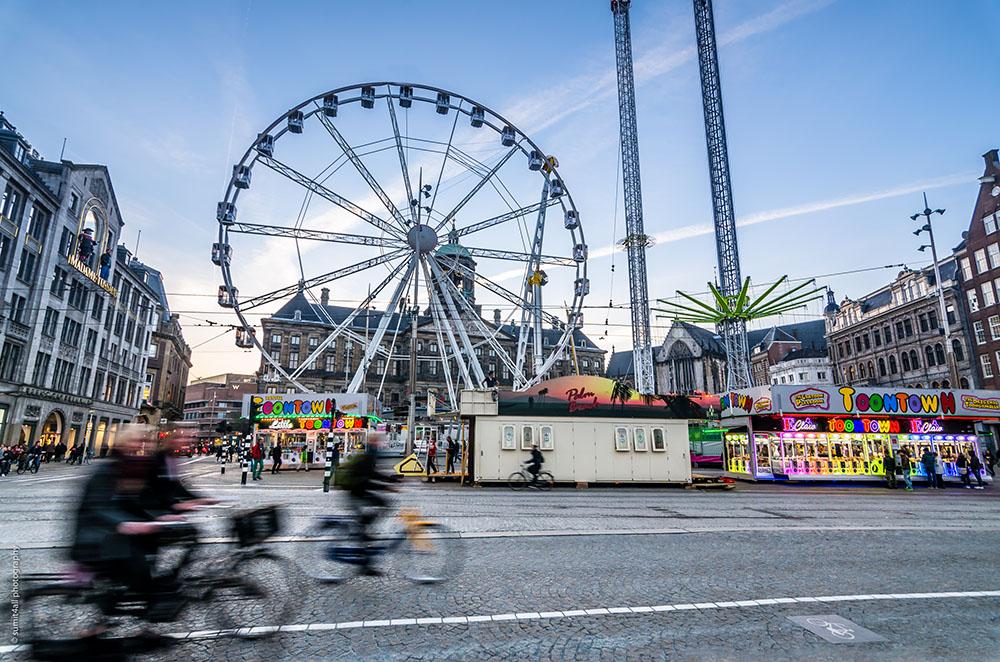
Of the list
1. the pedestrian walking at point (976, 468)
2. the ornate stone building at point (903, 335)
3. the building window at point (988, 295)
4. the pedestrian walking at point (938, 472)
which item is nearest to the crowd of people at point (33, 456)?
the pedestrian walking at point (938, 472)

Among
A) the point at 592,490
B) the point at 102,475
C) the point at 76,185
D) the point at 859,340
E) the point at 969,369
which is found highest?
the point at 76,185

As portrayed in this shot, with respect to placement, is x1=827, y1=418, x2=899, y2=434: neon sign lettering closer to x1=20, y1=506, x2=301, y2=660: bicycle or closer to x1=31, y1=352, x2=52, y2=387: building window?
x1=20, y1=506, x2=301, y2=660: bicycle

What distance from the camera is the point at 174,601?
4.88 meters

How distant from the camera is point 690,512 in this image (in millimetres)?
13914

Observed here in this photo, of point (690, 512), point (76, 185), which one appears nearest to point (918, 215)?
point (690, 512)

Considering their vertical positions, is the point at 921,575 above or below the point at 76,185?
below

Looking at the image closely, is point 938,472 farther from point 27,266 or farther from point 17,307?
point 27,266

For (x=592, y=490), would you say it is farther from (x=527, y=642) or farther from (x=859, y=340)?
(x=859, y=340)

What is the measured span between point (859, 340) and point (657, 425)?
53899 millimetres

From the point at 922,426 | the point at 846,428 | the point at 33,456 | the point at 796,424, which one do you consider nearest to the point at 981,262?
the point at 922,426

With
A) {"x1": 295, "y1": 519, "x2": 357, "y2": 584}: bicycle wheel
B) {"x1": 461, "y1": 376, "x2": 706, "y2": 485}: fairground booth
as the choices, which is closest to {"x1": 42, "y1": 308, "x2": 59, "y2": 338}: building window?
{"x1": 461, "y1": 376, "x2": 706, "y2": 485}: fairground booth

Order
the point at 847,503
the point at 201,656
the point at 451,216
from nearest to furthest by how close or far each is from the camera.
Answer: the point at 201,656, the point at 847,503, the point at 451,216

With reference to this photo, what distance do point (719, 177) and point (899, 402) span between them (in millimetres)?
31252

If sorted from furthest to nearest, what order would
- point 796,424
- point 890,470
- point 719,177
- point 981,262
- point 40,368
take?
point 719,177, point 981,262, point 40,368, point 796,424, point 890,470
